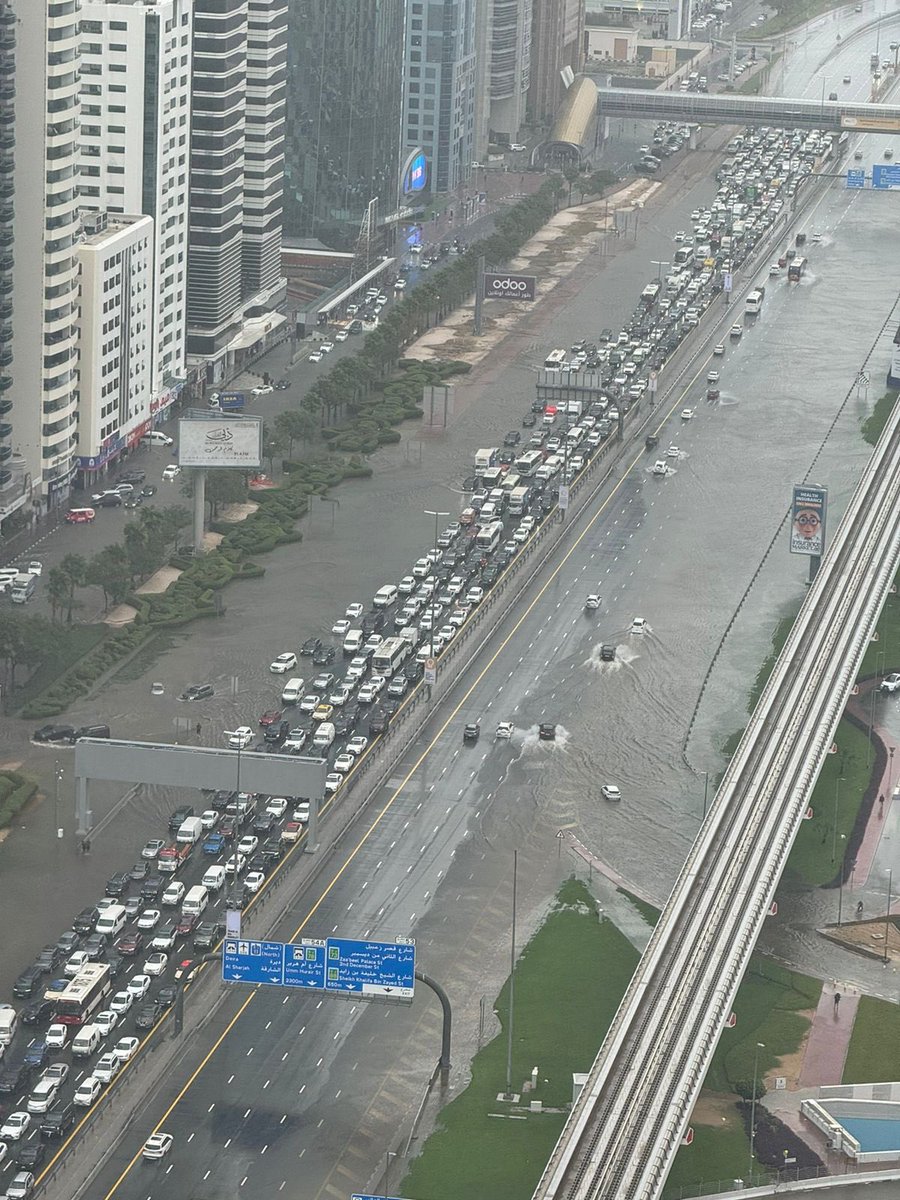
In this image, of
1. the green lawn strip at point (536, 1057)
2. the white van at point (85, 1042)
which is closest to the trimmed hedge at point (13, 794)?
the white van at point (85, 1042)

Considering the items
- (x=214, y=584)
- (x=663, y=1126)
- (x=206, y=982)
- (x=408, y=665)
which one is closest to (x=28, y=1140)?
(x=206, y=982)

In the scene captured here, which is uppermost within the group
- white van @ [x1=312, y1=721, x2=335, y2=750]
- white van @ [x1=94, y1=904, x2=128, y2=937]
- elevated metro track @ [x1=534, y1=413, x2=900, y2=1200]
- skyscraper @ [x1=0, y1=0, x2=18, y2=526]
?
skyscraper @ [x1=0, y1=0, x2=18, y2=526]

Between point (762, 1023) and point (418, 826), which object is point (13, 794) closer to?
point (418, 826)

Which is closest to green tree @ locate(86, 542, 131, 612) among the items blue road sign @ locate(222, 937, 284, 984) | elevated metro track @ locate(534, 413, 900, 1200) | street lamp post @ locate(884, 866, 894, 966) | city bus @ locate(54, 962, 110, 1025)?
elevated metro track @ locate(534, 413, 900, 1200)

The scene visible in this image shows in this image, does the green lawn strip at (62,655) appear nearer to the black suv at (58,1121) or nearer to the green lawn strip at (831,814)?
the green lawn strip at (831,814)

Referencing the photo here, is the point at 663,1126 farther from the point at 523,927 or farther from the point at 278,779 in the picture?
the point at 278,779

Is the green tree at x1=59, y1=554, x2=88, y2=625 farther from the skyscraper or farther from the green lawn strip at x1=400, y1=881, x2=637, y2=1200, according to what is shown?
the green lawn strip at x1=400, y1=881, x2=637, y2=1200
